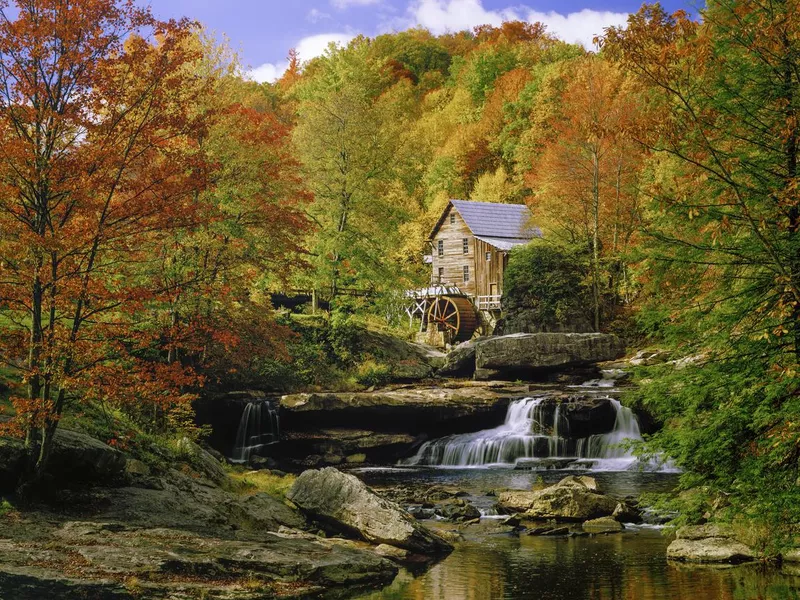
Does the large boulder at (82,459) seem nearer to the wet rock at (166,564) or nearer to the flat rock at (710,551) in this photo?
the wet rock at (166,564)

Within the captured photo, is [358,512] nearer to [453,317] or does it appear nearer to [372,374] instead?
[372,374]

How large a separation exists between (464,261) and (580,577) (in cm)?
3756

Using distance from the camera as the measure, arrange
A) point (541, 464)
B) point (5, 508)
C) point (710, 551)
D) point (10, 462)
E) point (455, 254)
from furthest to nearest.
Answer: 1. point (455, 254)
2. point (541, 464)
3. point (710, 551)
4. point (10, 462)
5. point (5, 508)

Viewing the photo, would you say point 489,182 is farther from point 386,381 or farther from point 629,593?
point 629,593

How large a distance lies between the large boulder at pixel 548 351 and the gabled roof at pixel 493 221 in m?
14.4

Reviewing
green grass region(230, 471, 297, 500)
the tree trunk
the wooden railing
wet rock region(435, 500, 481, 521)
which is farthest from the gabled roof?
wet rock region(435, 500, 481, 521)

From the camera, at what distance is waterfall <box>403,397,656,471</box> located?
78.6ft

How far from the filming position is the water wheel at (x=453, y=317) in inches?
1764

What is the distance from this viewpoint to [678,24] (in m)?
7.73

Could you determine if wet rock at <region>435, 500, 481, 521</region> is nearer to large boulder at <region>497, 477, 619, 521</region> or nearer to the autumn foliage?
large boulder at <region>497, 477, 619, 521</region>

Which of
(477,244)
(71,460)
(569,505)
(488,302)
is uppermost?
(477,244)

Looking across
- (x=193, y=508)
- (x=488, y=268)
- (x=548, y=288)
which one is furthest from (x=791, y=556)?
(x=488, y=268)

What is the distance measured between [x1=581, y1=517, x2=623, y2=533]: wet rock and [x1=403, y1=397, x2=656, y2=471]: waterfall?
898 centimetres

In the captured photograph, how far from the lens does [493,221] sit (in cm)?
4747
